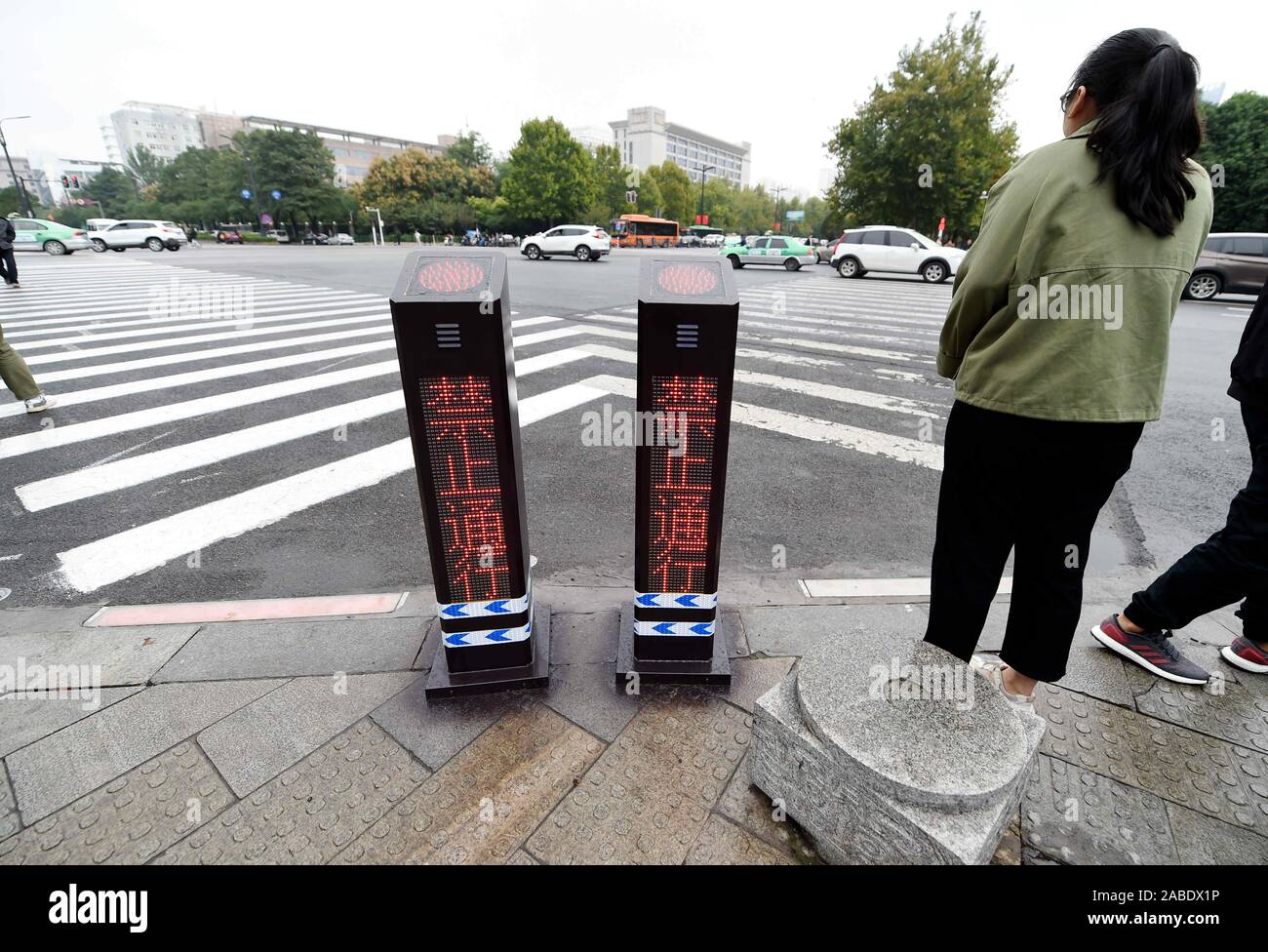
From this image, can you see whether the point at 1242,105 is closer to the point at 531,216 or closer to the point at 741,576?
the point at 741,576

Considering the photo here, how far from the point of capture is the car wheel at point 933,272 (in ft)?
67.1

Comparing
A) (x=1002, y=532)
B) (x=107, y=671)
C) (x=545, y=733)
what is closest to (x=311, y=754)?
(x=545, y=733)

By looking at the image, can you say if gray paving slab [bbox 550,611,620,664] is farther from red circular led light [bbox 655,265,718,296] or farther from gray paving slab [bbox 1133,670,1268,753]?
gray paving slab [bbox 1133,670,1268,753]

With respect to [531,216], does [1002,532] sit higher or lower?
lower

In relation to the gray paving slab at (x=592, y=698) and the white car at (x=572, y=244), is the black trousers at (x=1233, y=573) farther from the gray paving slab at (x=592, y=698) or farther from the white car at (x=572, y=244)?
the white car at (x=572, y=244)

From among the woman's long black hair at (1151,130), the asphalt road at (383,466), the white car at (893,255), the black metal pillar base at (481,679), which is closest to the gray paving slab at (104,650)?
the asphalt road at (383,466)

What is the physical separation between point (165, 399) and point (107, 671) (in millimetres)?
4970

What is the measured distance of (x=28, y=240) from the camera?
26.9 meters

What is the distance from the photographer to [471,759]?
89.2 inches

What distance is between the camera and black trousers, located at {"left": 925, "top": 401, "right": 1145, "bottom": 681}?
1.87 meters

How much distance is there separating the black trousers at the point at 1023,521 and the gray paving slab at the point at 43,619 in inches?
158

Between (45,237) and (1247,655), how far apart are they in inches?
1559

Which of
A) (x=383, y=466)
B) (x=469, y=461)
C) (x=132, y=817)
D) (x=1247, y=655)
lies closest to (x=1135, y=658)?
(x=1247, y=655)

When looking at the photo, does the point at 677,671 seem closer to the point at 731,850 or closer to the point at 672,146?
the point at 731,850
